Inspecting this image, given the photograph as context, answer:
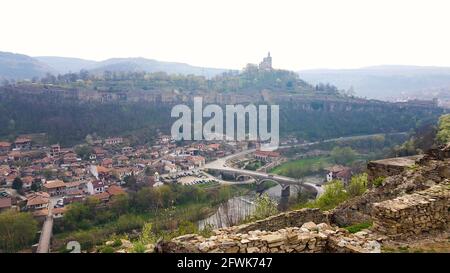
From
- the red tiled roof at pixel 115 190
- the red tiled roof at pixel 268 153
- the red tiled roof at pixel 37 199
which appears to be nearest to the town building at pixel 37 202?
the red tiled roof at pixel 37 199

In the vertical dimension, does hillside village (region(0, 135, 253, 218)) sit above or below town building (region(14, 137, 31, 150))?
below

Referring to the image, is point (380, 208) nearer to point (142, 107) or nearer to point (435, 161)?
point (435, 161)

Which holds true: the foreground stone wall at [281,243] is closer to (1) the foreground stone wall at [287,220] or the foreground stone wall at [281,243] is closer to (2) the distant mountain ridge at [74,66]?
(1) the foreground stone wall at [287,220]

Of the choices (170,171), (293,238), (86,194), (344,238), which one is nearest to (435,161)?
(344,238)

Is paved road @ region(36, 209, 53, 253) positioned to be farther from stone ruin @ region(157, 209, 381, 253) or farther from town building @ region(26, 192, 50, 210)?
stone ruin @ region(157, 209, 381, 253)

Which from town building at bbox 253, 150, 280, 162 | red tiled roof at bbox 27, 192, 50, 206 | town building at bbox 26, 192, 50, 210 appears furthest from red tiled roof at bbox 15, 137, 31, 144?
town building at bbox 253, 150, 280, 162
